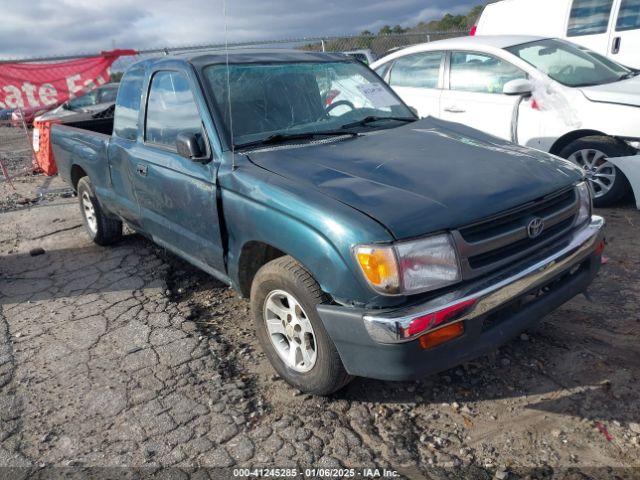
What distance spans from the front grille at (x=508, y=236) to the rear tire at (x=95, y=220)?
3835mm

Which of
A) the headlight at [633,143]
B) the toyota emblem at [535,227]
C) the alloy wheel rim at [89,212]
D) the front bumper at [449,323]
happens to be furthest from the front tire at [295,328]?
the headlight at [633,143]

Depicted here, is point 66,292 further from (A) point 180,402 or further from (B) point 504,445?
(B) point 504,445

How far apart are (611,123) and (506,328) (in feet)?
11.4

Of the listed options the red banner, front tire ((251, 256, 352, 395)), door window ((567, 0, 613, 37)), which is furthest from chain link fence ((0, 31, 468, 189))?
front tire ((251, 256, 352, 395))

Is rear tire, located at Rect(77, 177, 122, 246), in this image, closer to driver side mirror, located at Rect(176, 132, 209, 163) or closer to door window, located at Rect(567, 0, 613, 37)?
driver side mirror, located at Rect(176, 132, 209, 163)

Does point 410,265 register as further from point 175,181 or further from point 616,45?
point 616,45

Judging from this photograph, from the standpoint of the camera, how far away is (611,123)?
198 inches

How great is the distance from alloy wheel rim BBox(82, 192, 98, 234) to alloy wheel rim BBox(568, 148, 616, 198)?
15.5 ft

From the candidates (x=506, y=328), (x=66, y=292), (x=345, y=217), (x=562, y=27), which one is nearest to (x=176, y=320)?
(x=66, y=292)

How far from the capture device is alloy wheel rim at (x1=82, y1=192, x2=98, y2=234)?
530 centimetres

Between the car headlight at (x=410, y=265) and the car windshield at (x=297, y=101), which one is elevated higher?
the car windshield at (x=297, y=101)

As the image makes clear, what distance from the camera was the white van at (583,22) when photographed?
24.2 ft

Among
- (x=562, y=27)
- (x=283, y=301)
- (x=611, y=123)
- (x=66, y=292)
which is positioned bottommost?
(x=66, y=292)

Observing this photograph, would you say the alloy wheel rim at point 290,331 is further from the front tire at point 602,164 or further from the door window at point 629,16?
the door window at point 629,16
